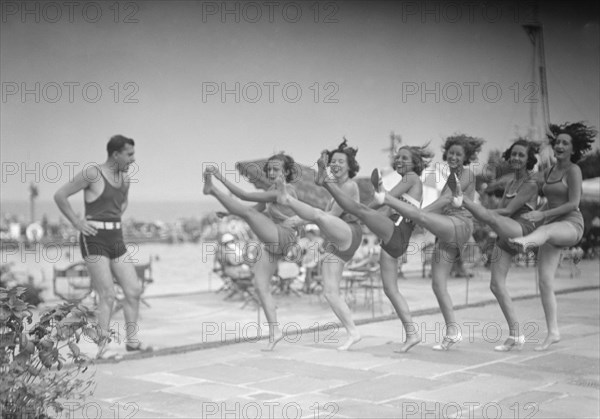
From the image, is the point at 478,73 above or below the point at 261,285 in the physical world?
above

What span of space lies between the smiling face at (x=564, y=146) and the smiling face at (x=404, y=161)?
897 millimetres

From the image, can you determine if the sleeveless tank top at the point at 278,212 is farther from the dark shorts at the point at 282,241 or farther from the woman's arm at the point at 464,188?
the woman's arm at the point at 464,188

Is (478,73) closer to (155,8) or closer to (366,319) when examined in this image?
(155,8)

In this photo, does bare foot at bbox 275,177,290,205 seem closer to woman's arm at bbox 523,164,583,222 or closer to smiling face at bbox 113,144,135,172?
woman's arm at bbox 523,164,583,222

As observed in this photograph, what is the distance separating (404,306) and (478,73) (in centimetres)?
183

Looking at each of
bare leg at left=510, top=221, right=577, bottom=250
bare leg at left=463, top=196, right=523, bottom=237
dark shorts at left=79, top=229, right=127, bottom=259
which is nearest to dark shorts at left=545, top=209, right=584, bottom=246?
bare leg at left=510, top=221, right=577, bottom=250

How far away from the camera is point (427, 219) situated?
461 centimetres

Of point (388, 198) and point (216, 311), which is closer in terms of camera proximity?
point (388, 198)

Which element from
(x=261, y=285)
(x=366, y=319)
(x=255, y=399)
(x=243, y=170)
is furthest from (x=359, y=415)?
(x=366, y=319)

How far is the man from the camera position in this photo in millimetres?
6641

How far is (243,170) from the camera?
17.0 feet

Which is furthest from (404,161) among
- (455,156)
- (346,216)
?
(346,216)

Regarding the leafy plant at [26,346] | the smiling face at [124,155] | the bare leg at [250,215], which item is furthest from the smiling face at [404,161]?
the smiling face at [124,155]

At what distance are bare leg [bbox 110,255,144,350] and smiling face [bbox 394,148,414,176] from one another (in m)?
3.81
